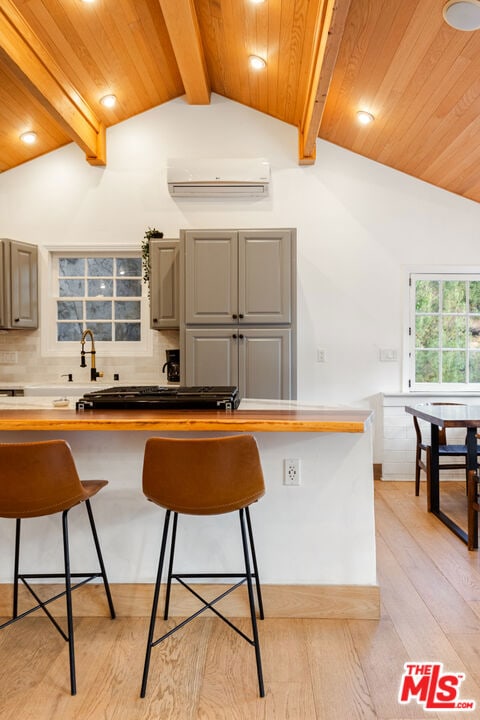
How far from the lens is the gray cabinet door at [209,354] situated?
12.6 ft

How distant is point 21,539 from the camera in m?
2.18

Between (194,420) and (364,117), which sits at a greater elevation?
(364,117)

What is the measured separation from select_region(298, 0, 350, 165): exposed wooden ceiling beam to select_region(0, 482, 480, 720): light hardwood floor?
2.92 meters

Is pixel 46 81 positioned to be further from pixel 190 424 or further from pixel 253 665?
pixel 253 665

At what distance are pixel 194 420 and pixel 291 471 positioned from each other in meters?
0.56

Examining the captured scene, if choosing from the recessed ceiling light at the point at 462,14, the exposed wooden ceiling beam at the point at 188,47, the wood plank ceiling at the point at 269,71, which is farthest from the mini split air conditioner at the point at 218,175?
the recessed ceiling light at the point at 462,14

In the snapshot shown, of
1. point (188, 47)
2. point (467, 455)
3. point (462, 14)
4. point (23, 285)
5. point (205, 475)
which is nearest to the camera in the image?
point (205, 475)

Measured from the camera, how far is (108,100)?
4125 mm

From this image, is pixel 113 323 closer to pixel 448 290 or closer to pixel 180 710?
pixel 448 290

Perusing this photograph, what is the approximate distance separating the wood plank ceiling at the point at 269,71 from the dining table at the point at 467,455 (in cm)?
208

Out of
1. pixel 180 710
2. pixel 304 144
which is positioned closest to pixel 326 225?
pixel 304 144

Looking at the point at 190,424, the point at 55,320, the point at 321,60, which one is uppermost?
the point at 321,60

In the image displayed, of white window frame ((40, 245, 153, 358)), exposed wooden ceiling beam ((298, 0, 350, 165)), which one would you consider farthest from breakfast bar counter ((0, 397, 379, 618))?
white window frame ((40, 245, 153, 358))

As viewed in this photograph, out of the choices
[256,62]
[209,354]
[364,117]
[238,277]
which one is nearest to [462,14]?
[364,117]
